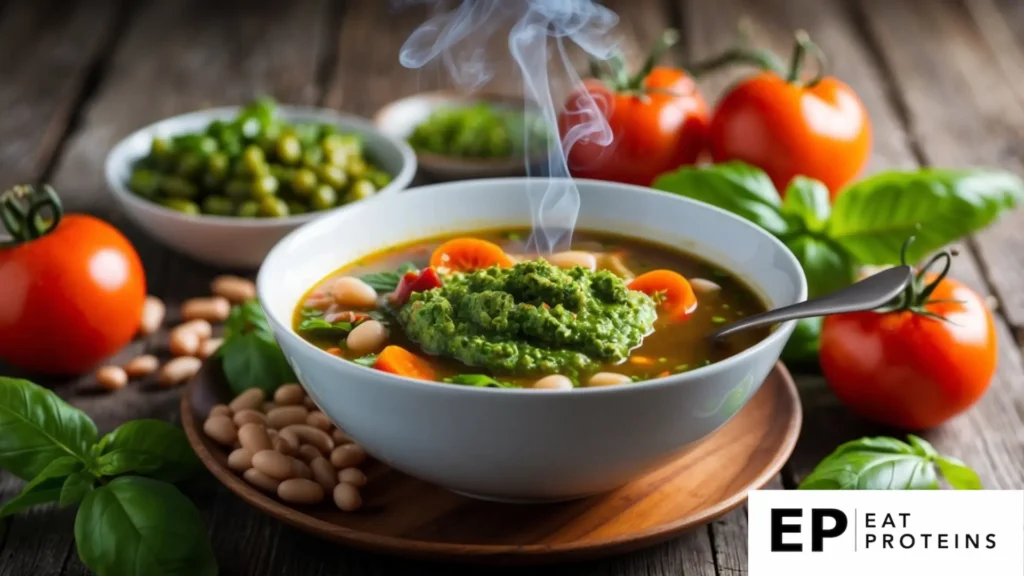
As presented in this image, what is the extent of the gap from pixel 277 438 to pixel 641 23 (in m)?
3.98

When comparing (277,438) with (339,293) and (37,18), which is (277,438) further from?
(37,18)

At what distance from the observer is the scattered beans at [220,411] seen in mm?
2633

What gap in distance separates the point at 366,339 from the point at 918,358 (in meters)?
1.25

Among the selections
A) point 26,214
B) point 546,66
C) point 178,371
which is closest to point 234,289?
point 178,371

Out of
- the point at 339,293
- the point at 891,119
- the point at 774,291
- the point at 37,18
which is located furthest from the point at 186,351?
the point at 37,18

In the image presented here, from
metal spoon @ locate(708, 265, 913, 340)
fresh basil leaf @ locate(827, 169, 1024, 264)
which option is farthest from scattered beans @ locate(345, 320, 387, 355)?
fresh basil leaf @ locate(827, 169, 1024, 264)

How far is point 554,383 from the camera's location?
2.22 metres

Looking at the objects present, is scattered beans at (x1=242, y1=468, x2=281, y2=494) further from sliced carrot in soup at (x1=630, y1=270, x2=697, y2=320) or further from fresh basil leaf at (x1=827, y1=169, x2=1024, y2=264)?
fresh basil leaf at (x1=827, y1=169, x2=1024, y2=264)

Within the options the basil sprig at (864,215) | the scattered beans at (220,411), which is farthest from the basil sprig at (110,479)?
the basil sprig at (864,215)

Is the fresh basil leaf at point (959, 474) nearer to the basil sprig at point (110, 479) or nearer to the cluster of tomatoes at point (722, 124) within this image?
the cluster of tomatoes at point (722, 124)

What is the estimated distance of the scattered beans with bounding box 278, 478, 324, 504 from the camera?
91.0 inches

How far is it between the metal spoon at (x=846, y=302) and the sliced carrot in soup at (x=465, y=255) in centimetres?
62

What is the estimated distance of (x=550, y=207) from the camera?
3.00m

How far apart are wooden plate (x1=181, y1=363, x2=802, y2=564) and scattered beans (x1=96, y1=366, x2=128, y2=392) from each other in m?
0.59
